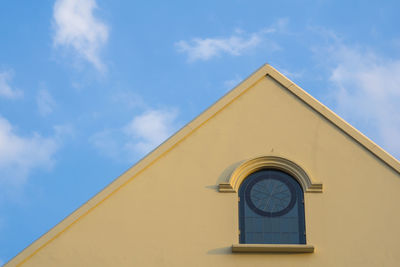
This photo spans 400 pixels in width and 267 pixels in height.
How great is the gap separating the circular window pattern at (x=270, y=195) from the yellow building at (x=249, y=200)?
0.02m

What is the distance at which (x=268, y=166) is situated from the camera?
20328 millimetres

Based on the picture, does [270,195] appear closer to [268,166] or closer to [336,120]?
[268,166]

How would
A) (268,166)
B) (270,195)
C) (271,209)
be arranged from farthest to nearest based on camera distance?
(268,166), (270,195), (271,209)

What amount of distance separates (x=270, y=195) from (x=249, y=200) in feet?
1.59

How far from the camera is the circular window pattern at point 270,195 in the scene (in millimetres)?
19953

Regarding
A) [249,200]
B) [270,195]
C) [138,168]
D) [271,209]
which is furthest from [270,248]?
[138,168]

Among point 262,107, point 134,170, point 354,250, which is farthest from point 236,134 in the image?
point 354,250

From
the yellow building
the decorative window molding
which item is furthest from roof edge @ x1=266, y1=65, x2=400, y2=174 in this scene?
the decorative window molding

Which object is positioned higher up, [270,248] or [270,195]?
[270,195]

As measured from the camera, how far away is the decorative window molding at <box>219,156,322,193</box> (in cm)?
1988

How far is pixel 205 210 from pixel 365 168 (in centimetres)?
353

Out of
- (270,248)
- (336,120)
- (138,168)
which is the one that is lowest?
(270,248)

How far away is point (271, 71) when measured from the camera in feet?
69.8

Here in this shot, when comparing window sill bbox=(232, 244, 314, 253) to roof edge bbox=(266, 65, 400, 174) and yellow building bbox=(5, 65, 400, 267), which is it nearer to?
yellow building bbox=(5, 65, 400, 267)
